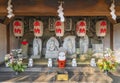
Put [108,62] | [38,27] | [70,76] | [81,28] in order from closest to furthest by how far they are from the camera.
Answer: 1. [108,62]
2. [70,76]
3. [81,28]
4. [38,27]

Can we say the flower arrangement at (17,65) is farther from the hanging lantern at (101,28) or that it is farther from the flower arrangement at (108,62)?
the hanging lantern at (101,28)

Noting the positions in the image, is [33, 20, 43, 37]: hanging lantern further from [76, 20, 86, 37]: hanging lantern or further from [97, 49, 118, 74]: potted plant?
[97, 49, 118, 74]: potted plant

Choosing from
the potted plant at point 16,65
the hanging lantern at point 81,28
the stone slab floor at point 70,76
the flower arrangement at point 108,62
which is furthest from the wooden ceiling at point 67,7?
the hanging lantern at point 81,28

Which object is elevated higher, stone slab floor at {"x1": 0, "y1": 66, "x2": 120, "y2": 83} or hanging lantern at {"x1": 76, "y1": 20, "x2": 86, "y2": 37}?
hanging lantern at {"x1": 76, "y1": 20, "x2": 86, "y2": 37}

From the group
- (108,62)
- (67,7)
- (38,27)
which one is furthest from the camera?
(38,27)

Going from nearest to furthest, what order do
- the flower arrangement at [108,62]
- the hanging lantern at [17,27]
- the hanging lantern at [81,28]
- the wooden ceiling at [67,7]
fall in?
the wooden ceiling at [67,7] → the flower arrangement at [108,62] → the hanging lantern at [81,28] → the hanging lantern at [17,27]

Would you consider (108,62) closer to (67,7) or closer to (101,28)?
(67,7)

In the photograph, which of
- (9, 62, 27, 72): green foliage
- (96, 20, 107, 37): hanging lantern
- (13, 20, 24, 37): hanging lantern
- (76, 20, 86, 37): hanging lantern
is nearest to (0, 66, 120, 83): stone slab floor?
(9, 62, 27, 72): green foliage

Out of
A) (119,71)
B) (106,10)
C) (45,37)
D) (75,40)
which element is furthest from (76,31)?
(106,10)

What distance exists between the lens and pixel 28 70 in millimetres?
7848

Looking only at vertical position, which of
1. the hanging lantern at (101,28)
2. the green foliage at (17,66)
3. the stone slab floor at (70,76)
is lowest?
the stone slab floor at (70,76)

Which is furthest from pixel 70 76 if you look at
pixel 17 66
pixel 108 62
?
pixel 17 66

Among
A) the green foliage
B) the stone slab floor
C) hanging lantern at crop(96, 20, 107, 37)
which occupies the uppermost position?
hanging lantern at crop(96, 20, 107, 37)

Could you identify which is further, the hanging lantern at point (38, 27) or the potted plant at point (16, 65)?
the hanging lantern at point (38, 27)
